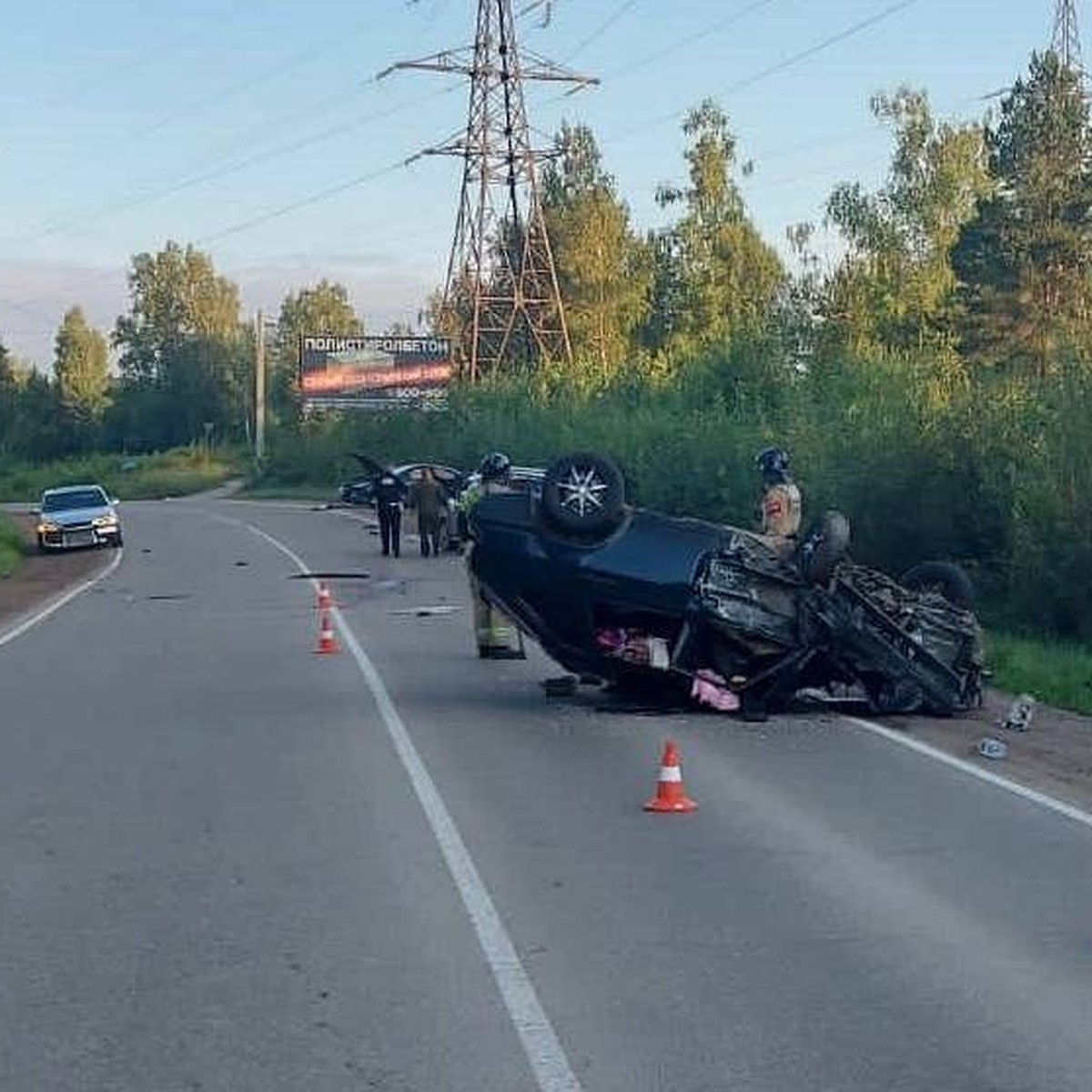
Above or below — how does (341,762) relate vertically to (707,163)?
below

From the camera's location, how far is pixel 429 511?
138 ft

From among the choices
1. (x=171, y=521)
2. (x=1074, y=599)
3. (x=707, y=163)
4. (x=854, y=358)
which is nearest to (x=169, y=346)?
(x=707, y=163)

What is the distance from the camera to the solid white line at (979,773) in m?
12.3

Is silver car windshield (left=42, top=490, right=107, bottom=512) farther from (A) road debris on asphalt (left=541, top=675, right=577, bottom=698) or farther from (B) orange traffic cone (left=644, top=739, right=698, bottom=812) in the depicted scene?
(B) orange traffic cone (left=644, top=739, right=698, bottom=812)

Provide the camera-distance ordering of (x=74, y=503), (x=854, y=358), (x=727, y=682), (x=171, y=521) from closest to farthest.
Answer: (x=727, y=682)
(x=854, y=358)
(x=74, y=503)
(x=171, y=521)

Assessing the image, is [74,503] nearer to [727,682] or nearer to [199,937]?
[727,682]

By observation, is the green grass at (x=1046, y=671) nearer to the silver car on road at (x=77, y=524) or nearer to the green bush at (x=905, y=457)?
the green bush at (x=905, y=457)

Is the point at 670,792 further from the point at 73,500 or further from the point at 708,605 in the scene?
the point at 73,500

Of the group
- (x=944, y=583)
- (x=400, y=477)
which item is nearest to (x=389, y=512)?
(x=400, y=477)

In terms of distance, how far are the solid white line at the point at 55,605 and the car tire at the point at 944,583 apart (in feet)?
34.7

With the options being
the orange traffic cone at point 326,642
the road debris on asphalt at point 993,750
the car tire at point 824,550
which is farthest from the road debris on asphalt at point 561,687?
the orange traffic cone at point 326,642

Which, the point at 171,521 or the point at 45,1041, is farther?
the point at 171,521

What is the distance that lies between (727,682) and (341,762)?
3655 mm

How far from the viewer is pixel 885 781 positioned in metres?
13.4
